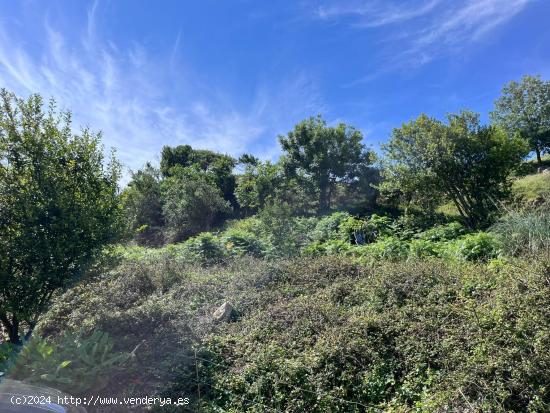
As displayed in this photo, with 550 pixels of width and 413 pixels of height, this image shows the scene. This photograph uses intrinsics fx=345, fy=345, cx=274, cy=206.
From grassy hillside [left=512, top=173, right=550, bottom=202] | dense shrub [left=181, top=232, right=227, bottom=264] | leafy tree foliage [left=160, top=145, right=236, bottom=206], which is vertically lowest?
dense shrub [left=181, top=232, right=227, bottom=264]

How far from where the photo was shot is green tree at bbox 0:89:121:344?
5.63 metres

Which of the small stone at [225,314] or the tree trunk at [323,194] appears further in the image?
the tree trunk at [323,194]

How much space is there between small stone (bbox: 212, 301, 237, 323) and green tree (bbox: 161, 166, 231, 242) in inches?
524

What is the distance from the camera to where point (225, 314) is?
229 inches

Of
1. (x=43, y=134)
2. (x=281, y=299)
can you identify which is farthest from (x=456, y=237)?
(x=43, y=134)

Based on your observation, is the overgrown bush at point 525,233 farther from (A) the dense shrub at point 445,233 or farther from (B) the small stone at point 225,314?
(B) the small stone at point 225,314

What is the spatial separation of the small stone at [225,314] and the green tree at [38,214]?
2.70m

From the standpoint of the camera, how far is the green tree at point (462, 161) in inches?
459

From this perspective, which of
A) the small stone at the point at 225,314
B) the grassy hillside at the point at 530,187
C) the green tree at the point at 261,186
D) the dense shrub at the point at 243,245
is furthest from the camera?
the green tree at the point at 261,186

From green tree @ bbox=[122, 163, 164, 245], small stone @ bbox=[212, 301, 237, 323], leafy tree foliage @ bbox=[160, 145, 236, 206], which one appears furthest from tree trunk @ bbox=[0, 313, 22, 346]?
leafy tree foliage @ bbox=[160, 145, 236, 206]

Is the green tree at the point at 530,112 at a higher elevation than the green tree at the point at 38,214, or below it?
higher

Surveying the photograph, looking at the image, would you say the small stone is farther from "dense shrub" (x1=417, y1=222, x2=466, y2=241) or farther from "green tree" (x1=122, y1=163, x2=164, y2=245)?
"green tree" (x1=122, y1=163, x2=164, y2=245)

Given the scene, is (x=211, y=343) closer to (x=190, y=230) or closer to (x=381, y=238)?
(x=381, y=238)

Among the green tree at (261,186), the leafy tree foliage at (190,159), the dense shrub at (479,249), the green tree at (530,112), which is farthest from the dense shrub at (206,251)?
the green tree at (530,112)
